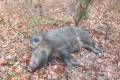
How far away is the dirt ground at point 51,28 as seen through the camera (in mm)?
8711

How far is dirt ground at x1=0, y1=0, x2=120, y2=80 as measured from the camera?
28.6ft

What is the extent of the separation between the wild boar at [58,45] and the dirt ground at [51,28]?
0.64 ft

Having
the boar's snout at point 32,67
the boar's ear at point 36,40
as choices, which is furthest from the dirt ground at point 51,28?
the boar's ear at point 36,40

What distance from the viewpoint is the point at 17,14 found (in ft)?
39.3

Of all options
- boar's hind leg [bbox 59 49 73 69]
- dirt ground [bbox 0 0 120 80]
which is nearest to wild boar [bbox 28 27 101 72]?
boar's hind leg [bbox 59 49 73 69]

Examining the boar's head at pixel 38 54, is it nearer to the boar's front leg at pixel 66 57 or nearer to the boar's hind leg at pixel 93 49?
the boar's front leg at pixel 66 57

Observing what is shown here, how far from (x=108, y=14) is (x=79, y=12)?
1926 mm

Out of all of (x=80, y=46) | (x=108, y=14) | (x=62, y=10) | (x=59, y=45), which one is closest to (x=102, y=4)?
(x=108, y=14)

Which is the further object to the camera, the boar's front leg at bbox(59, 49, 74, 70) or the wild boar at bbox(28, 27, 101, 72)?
the boar's front leg at bbox(59, 49, 74, 70)

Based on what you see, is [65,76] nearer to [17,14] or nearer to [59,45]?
[59,45]

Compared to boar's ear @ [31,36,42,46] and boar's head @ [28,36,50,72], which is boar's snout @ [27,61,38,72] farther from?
boar's ear @ [31,36,42,46]

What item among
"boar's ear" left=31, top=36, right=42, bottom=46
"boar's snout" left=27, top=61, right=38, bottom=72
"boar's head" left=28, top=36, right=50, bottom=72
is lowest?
"boar's snout" left=27, top=61, right=38, bottom=72

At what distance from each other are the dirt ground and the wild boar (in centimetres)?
19

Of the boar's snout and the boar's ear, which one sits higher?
the boar's ear
